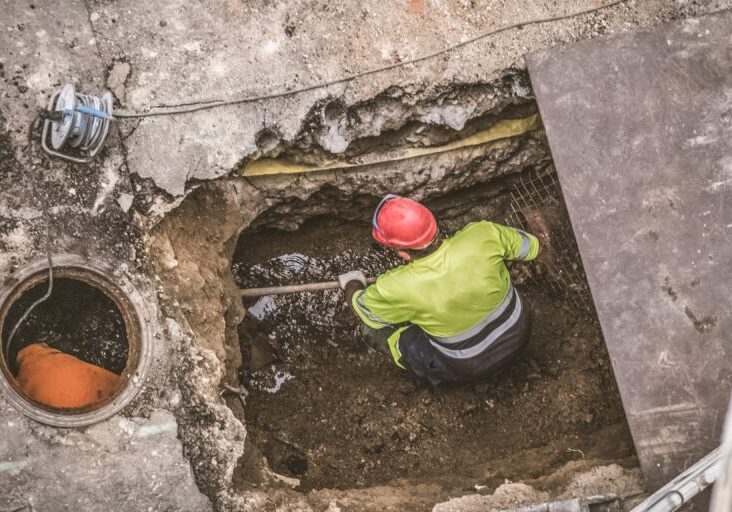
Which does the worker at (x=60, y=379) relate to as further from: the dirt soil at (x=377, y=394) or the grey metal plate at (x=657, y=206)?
the grey metal plate at (x=657, y=206)

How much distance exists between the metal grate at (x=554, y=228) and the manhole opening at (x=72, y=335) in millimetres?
2384

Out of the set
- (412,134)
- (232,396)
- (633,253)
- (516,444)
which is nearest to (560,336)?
(516,444)

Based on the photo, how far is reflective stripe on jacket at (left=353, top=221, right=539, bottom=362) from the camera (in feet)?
11.0

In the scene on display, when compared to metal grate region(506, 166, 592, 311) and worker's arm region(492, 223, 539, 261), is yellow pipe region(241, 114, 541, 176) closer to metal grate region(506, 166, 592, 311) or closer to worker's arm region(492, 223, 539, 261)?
metal grate region(506, 166, 592, 311)

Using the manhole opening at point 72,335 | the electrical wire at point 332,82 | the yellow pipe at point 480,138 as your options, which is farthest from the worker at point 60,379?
the yellow pipe at point 480,138

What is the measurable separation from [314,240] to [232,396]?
1.25m

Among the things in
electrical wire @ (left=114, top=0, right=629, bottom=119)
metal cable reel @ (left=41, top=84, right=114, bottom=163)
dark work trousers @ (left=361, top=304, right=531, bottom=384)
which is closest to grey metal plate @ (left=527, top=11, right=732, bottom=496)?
electrical wire @ (left=114, top=0, right=629, bottom=119)

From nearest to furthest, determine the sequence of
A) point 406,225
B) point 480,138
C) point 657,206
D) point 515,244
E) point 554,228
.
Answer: point 406,225
point 657,206
point 515,244
point 480,138
point 554,228

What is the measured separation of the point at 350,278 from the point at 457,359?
2.66 feet

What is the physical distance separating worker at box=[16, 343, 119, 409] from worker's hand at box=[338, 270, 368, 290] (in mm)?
1334

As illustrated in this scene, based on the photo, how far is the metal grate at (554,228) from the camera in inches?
169

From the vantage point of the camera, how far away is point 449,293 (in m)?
3.38

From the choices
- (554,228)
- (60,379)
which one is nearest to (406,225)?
(554,228)

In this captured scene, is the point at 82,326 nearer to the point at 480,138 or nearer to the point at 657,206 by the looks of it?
the point at 480,138
